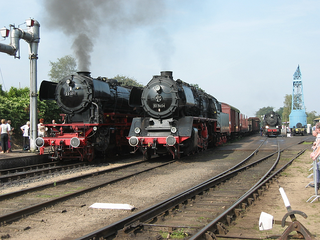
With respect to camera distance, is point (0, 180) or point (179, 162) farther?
point (179, 162)

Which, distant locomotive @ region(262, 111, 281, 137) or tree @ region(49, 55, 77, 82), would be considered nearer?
distant locomotive @ region(262, 111, 281, 137)

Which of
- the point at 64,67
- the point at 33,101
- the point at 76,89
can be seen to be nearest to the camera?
the point at 76,89

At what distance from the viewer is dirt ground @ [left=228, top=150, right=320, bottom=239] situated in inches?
173

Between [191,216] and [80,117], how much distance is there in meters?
7.90

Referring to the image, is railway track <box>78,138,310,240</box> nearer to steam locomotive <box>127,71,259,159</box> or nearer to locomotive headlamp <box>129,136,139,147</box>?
steam locomotive <box>127,71,259,159</box>

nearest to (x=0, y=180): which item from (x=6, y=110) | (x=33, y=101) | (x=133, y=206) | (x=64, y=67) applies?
(x=133, y=206)

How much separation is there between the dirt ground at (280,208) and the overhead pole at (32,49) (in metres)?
10.00

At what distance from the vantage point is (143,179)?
8531 millimetres

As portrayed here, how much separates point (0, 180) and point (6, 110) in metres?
9.31

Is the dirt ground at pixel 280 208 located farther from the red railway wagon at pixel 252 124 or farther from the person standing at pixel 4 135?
the red railway wagon at pixel 252 124

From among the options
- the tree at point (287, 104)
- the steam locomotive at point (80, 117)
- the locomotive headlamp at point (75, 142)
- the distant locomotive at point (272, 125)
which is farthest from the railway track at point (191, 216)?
the tree at point (287, 104)

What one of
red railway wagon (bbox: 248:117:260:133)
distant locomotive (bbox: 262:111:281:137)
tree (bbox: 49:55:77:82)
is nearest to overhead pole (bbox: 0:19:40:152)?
distant locomotive (bbox: 262:111:281:137)

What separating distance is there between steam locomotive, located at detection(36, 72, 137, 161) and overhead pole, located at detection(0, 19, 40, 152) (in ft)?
4.47

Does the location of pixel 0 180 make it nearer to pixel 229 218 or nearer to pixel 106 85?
pixel 106 85
